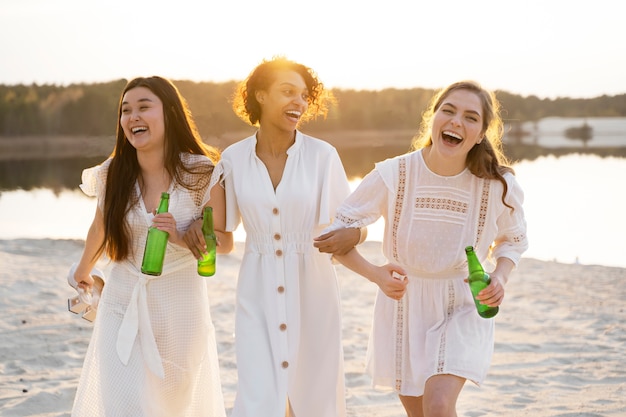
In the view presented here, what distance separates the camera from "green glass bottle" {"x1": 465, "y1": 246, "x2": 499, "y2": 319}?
4.21 metres

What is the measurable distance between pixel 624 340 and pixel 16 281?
22.5ft

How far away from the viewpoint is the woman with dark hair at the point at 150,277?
4746mm


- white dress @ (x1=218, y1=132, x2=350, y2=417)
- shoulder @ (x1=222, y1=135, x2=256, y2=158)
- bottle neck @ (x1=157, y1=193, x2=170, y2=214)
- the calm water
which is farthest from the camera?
the calm water

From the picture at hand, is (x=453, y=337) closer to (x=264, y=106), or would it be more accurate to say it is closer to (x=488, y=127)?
(x=488, y=127)

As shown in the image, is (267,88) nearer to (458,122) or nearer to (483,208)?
(458,122)

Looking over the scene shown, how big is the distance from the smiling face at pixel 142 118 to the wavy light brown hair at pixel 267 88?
1.66ft

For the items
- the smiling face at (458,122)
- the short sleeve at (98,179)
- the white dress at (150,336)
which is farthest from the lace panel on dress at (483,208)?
the short sleeve at (98,179)

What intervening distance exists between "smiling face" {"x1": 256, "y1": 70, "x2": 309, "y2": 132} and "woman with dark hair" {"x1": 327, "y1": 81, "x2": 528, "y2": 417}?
25.4 inches

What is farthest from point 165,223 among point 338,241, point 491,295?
point 491,295

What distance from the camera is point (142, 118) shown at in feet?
15.7

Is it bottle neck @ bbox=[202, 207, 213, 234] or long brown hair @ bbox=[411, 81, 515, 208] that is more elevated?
long brown hair @ bbox=[411, 81, 515, 208]

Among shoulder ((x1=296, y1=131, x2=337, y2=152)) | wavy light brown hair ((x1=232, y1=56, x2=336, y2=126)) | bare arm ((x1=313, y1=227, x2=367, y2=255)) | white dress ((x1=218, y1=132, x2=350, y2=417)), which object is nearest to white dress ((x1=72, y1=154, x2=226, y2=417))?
white dress ((x1=218, y1=132, x2=350, y2=417))

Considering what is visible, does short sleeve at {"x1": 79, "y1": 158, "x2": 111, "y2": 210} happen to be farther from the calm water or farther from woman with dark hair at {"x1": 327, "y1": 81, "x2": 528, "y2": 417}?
the calm water

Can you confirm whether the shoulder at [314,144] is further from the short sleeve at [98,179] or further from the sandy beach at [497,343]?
the sandy beach at [497,343]
